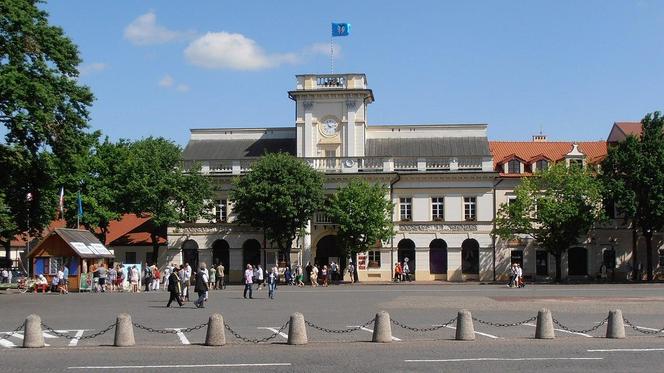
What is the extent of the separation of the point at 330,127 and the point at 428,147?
8052mm

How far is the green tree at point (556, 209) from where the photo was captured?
63.5 metres

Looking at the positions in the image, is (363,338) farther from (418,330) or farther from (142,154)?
(142,154)

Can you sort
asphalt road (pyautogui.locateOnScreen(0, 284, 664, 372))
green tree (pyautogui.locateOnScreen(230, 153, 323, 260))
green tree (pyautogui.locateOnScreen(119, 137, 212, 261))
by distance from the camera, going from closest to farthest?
1. asphalt road (pyautogui.locateOnScreen(0, 284, 664, 372))
2. green tree (pyautogui.locateOnScreen(230, 153, 323, 260))
3. green tree (pyautogui.locateOnScreen(119, 137, 212, 261))

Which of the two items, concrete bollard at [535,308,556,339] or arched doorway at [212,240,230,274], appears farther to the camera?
arched doorway at [212,240,230,274]

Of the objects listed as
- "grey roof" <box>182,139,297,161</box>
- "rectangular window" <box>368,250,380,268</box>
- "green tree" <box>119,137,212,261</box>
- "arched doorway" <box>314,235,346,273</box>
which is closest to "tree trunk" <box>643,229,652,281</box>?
"rectangular window" <box>368,250,380,268</box>

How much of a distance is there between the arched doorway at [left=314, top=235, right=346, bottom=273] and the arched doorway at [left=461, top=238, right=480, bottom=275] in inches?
376

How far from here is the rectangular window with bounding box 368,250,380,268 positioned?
69062 millimetres

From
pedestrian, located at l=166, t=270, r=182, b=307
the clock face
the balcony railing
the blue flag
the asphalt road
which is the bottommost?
the asphalt road

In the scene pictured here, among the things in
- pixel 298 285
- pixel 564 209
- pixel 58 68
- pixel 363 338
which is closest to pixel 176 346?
pixel 363 338

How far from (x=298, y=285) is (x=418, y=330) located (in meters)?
40.2

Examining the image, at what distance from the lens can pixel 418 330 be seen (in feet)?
74.3

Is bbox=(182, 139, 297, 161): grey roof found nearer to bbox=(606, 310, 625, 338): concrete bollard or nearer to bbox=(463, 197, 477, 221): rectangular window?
bbox=(463, 197, 477, 221): rectangular window

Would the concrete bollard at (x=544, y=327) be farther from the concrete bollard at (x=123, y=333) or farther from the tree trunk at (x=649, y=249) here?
the tree trunk at (x=649, y=249)

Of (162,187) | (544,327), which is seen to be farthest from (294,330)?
(162,187)
